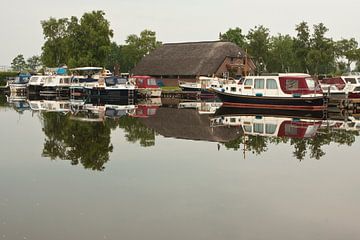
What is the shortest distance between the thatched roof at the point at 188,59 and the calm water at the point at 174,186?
43342 millimetres

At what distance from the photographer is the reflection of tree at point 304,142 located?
62.1 ft

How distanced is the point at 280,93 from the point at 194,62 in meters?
33.0

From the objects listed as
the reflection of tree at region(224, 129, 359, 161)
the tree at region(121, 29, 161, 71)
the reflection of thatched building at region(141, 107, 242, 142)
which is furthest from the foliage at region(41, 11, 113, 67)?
the reflection of tree at region(224, 129, 359, 161)

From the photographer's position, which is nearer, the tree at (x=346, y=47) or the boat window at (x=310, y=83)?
the boat window at (x=310, y=83)

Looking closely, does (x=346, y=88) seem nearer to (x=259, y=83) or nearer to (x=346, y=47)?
(x=259, y=83)

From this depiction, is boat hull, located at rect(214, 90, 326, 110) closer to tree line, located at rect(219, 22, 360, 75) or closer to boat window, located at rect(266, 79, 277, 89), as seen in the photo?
boat window, located at rect(266, 79, 277, 89)

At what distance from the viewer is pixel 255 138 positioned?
73.2 feet

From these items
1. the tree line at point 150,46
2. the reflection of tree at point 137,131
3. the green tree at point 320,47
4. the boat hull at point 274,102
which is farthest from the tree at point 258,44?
the reflection of tree at point 137,131

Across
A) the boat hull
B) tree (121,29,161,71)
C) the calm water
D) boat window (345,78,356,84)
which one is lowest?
the calm water

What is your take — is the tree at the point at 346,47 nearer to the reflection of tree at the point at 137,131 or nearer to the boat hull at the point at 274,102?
the boat hull at the point at 274,102

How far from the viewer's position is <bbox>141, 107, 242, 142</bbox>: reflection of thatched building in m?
23.4

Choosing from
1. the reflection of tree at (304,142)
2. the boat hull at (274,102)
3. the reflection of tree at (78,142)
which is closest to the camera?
the reflection of tree at (78,142)

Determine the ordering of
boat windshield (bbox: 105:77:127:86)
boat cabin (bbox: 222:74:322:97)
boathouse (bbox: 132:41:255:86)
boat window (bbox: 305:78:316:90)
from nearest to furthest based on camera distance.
→ 1. boat cabin (bbox: 222:74:322:97)
2. boat window (bbox: 305:78:316:90)
3. boat windshield (bbox: 105:77:127:86)
4. boathouse (bbox: 132:41:255:86)

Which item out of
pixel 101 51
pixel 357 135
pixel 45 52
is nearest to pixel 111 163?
pixel 357 135
